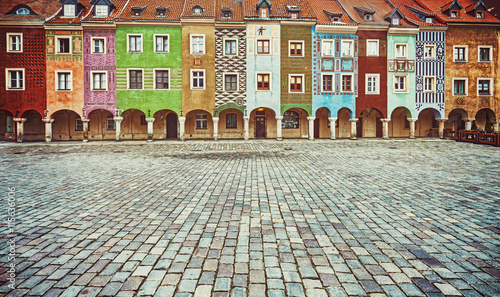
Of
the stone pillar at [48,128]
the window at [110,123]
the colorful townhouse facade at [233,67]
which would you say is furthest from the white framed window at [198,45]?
the stone pillar at [48,128]

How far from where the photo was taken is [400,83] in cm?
2780

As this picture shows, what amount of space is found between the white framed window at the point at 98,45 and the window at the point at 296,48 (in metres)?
16.4

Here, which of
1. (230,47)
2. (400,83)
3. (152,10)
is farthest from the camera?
(400,83)

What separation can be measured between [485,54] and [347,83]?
1438 centimetres

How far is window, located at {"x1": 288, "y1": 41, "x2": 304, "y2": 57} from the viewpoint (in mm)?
26453

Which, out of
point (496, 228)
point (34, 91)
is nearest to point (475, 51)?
point (496, 228)

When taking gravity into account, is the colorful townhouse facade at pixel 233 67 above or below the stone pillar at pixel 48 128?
above

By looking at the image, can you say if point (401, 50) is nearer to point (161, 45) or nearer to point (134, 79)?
point (161, 45)

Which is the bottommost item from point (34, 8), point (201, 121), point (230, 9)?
point (201, 121)

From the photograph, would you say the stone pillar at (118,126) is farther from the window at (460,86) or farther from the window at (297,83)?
the window at (460,86)

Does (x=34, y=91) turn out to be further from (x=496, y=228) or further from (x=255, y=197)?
(x=496, y=228)

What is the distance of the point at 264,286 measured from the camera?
2.80m

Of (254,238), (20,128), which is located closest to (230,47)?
(20,128)

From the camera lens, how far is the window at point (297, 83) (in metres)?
26.6
